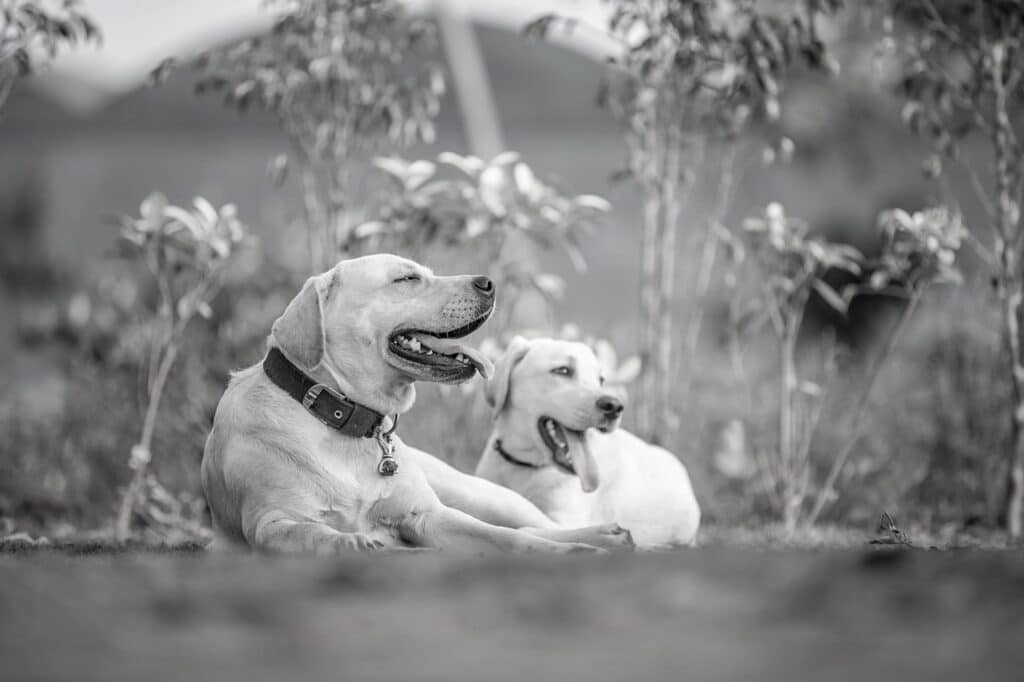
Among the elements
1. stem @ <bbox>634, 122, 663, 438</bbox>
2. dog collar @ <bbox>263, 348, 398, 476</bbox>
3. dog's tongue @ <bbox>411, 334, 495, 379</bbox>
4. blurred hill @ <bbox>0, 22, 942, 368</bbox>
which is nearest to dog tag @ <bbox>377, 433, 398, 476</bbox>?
dog collar @ <bbox>263, 348, 398, 476</bbox>

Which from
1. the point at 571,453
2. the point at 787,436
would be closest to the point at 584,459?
the point at 571,453

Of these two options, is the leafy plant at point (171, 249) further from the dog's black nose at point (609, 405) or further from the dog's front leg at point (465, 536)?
the dog's front leg at point (465, 536)

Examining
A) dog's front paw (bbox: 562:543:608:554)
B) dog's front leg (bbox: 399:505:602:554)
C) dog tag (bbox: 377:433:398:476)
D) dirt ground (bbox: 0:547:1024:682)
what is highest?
dirt ground (bbox: 0:547:1024:682)

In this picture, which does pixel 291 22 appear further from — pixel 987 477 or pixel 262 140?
pixel 262 140

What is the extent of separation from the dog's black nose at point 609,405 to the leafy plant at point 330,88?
6.03 ft

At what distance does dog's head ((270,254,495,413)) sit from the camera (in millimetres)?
3609

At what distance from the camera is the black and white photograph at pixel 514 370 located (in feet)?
5.56

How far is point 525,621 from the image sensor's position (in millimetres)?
1716

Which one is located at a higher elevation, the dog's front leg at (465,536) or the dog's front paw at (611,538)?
the dog's front paw at (611,538)

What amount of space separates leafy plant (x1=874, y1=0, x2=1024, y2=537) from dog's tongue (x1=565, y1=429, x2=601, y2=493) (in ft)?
6.72

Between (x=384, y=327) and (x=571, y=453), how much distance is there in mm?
1150

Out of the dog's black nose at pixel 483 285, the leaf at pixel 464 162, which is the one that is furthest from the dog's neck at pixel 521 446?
the leaf at pixel 464 162

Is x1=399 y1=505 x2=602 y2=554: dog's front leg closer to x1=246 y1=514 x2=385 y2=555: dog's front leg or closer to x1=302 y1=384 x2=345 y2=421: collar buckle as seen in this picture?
x1=246 y1=514 x2=385 y2=555: dog's front leg

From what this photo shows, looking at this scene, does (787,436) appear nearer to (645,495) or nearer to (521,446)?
(645,495)
